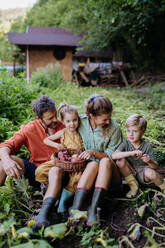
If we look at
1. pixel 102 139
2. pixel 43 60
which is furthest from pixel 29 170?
pixel 43 60

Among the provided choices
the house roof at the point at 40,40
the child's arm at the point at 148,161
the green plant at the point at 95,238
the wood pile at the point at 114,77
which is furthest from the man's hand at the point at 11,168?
the house roof at the point at 40,40

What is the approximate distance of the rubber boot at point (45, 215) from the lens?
6.10ft

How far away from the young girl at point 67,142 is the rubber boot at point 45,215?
258 millimetres

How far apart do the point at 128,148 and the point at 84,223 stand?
832 millimetres

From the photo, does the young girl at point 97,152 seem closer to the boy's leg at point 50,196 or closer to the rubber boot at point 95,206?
the rubber boot at point 95,206

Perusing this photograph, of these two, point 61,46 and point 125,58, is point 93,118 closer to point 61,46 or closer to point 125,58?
point 61,46

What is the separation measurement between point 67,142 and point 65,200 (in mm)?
563

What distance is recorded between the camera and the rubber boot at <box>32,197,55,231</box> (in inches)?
73.2

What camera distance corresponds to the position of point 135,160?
250 cm

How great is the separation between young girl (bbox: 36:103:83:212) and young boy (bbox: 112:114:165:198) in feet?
1.39

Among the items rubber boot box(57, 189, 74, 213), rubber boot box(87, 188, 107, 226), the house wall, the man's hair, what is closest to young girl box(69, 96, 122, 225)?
rubber boot box(87, 188, 107, 226)

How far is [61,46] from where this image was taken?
16969mm

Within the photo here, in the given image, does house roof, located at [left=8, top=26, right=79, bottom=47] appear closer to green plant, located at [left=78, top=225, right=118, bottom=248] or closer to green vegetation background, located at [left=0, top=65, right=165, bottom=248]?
green vegetation background, located at [left=0, top=65, right=165, bottom=248]

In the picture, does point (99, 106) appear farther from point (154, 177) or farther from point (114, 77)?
point (114, 77)
